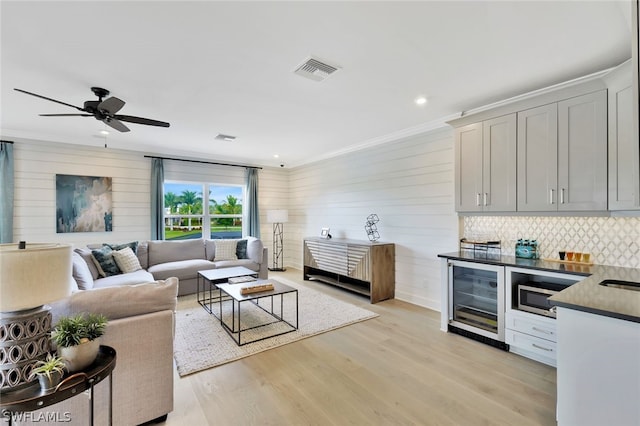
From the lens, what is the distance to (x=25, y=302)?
4.10 feet

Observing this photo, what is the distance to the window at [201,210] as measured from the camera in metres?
5.94

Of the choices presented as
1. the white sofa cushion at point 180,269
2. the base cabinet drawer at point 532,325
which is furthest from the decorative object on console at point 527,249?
the white sofa cushion at point 180,269

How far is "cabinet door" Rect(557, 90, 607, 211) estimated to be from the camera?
96.3 inches

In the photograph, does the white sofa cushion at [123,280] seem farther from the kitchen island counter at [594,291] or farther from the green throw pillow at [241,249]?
the kitchen island counter at [594,291]

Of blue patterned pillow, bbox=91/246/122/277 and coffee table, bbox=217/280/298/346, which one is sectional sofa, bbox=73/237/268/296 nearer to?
blue patterned pillow, bbox=91/246/122/277

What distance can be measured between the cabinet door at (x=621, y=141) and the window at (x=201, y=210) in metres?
6.23

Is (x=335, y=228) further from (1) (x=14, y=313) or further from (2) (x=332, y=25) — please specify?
(1) (x=14, y=313)

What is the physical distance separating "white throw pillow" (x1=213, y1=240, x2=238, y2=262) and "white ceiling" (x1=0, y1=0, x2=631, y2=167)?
257 centimetres

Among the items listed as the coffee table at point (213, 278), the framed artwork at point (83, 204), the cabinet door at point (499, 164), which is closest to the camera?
the cabinet door at point (499, 164)

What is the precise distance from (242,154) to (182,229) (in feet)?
6.81

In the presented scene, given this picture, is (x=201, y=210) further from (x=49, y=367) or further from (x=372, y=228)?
(x=49, y=367)

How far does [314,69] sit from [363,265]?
3019 mm

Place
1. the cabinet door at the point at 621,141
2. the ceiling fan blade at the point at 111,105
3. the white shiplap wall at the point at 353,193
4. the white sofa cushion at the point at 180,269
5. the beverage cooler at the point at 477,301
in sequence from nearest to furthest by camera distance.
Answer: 1. the cabinet door at the point at 621,141
2. the ceiling fan blade at the point at 111,105
3. the beverage cooler at the point at 477,301
4. the white shiplap wall at the point at 353,193
5. the white sofa cushion at the point at 180,269
